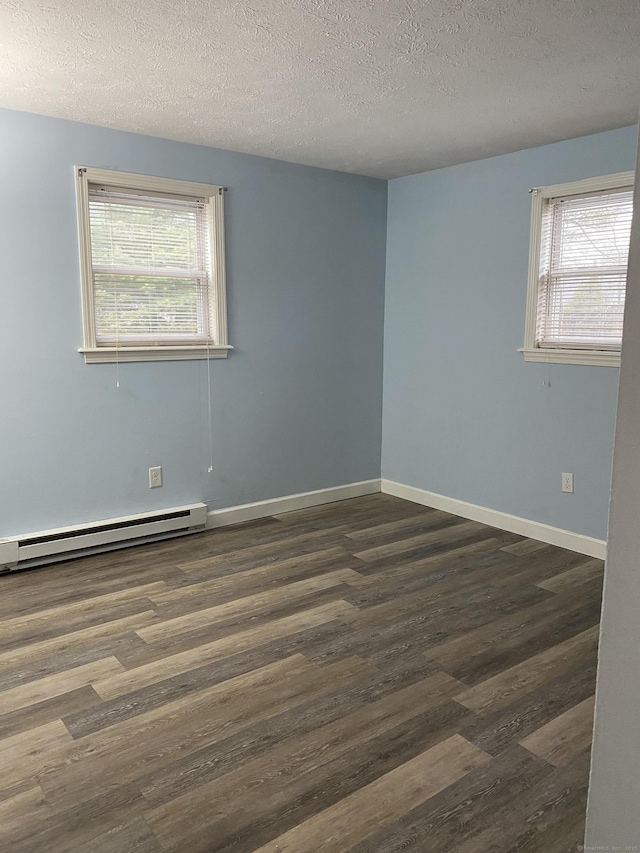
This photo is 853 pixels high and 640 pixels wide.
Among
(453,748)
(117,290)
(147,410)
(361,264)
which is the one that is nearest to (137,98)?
(117,290)

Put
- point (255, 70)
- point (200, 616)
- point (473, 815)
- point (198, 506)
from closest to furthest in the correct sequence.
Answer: point (473, 815), point (255, 70), point (200, 616), point (198, 506)

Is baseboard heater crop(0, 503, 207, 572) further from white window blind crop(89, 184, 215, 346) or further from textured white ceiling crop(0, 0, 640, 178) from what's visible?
textured white ceiling crop(0, 0, 640, 178)

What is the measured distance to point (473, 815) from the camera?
1.84 m

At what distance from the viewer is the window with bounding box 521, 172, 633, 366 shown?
3598 mm

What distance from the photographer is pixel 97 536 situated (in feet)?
12.4

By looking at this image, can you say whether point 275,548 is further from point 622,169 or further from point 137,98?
point 622,169

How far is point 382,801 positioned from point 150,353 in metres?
2.83

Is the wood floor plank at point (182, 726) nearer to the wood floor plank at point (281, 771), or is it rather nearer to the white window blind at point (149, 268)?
the wood floor plank at point (281, 771)

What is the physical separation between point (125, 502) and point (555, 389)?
8.94ft

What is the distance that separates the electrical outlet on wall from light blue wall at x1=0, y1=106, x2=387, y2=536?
1624 millimetres

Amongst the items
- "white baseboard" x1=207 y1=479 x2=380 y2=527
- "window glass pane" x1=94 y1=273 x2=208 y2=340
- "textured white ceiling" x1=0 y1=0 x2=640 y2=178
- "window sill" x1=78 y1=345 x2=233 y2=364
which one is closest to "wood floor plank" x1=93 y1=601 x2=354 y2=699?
"white baseboard" x1=207 y1=479 x2=380 y2=527

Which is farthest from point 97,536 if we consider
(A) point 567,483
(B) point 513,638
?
(A) point 567,483

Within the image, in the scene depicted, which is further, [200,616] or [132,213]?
[132,213]

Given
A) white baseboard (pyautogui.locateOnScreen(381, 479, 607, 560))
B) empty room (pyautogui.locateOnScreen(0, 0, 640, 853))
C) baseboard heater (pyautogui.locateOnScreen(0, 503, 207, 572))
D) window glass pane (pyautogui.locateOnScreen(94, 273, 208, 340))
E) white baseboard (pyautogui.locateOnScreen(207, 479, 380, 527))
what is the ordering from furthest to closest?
white baseboard (pyautogui.locateOnScreen(207, 479, 380, 527))
white baseboard (pyautogui.locateOnScreen(381, 479, 607, 560))
window glass pane (pyautogui.locateOnScreen(94, 273, 208, 340))
baseboard heater (pyautogui.locateOnScreen(0, 503, 207, 572))
empty room (pyautogui.locateOnScreen(0, 0, 640, 853))
